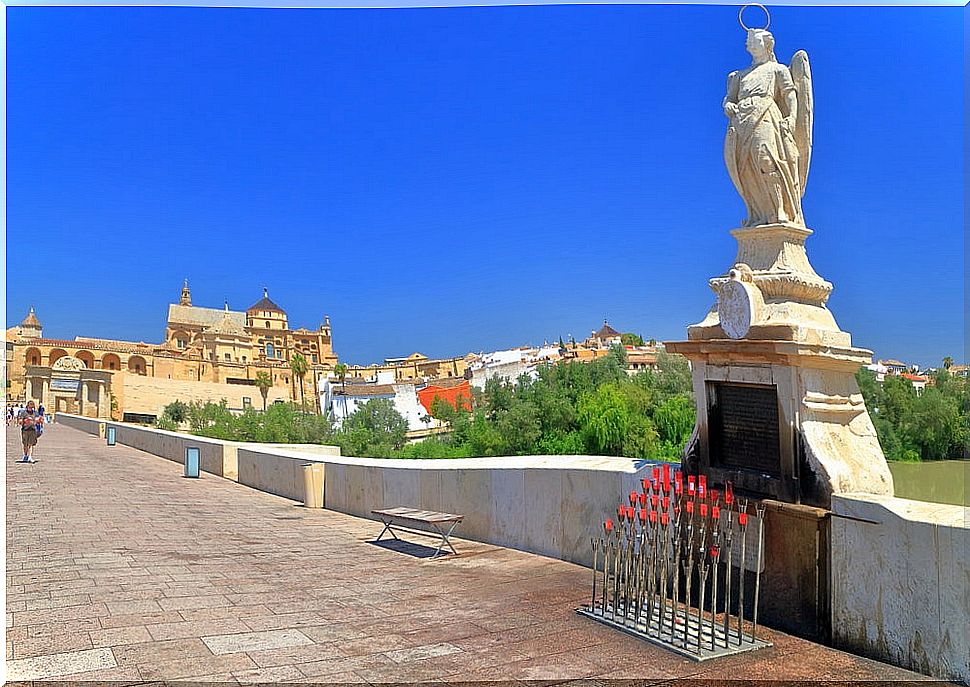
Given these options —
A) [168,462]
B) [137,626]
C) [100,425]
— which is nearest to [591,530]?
[137,626]

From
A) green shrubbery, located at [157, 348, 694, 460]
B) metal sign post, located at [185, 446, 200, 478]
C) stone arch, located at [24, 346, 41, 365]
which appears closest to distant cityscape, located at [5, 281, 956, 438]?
stone arch, located at [24, 346, 41, 365]

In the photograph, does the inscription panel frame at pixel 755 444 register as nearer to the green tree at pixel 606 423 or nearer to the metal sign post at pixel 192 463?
the green tree at pixel 606 423

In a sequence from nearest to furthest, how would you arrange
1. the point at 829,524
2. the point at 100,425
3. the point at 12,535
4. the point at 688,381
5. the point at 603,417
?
the point at 829,524, the point at 12,535, the point at 603,417, the point at 688,381, the point at 100,425

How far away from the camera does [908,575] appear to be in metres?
3.87

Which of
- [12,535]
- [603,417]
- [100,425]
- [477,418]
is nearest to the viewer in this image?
[12,535]

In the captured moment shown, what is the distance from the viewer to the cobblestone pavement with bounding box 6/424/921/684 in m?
3.90

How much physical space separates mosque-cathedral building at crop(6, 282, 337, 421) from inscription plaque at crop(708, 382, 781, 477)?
5521cm

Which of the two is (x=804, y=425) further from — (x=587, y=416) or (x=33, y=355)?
(x=33, y=355)

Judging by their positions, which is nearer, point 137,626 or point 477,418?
point 137,626

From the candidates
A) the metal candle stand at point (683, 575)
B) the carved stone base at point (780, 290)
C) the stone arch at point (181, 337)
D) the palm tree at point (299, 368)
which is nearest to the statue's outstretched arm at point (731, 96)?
the carved stone base at point (780, 290)

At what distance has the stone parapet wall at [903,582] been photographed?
364 centimetres

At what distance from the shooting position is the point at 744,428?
5.13 m

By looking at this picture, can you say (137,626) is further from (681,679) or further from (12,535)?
(12,535)

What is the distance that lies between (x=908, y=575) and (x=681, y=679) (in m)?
1.22
